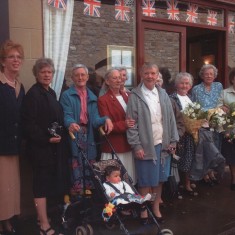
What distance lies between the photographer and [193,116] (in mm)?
5504

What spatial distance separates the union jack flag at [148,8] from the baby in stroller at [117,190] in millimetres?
3364

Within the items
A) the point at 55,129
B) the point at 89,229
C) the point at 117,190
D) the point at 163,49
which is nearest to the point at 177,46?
the point at 163,49

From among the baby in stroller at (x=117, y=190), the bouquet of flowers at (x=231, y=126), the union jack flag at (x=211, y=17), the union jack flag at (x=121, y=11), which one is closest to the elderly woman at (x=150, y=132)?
the baby in stroller at (x=117, y=190)

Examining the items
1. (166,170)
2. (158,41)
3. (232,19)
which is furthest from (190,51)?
(166,170)

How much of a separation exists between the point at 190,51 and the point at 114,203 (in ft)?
21.3

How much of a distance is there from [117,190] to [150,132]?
89 cm

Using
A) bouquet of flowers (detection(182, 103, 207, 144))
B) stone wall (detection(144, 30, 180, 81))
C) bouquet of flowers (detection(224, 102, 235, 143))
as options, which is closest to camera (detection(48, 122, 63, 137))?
bouquet of flowers (detection(182, 103, 207, 144))

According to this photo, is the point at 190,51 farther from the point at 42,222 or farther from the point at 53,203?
the point at 42,222

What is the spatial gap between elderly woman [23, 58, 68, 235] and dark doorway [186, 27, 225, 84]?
14.7 feet

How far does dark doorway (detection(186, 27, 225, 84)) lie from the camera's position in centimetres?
849

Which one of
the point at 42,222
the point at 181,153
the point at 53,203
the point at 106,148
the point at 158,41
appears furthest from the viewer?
the point at 158,41

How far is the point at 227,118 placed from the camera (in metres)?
5.90

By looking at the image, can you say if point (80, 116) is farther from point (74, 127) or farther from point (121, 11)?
point (121, 11)

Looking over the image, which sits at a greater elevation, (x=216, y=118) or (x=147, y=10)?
(x=147, y=10)
